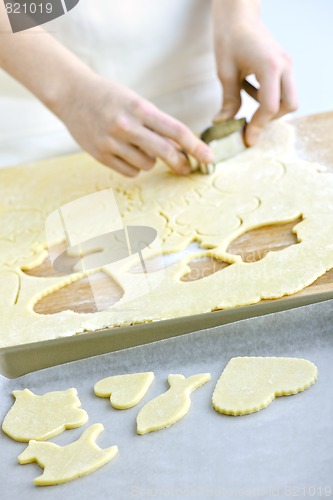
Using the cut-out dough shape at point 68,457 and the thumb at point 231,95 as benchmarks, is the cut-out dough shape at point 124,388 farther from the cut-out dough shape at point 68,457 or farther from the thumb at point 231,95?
the thumb at point 231,95

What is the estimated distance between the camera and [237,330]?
840mm

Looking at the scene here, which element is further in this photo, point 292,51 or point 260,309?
point 292,51

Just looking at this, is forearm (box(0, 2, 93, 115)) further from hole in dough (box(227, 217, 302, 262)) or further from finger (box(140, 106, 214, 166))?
hole in dough (box(227, 217, 302, 262))

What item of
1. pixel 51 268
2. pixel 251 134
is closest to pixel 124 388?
pixel 51 268

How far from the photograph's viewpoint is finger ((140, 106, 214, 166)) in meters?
1.24

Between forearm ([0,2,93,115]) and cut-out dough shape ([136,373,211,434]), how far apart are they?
0.67 meters

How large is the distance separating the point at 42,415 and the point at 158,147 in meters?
0.61

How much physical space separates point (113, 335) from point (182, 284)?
145 mm

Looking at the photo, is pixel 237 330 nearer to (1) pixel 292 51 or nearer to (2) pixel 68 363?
(2) pixel 68 363

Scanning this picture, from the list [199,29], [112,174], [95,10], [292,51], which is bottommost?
[292,51]

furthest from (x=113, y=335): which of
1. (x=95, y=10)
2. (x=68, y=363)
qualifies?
(x=95, y=10)

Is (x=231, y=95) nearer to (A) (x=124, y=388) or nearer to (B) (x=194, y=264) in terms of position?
(B) (x=194, y=264)

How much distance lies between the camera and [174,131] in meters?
1.24

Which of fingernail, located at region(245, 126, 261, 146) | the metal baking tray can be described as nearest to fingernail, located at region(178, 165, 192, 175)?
fingernail, located at region(245, 126, 261, 146)
